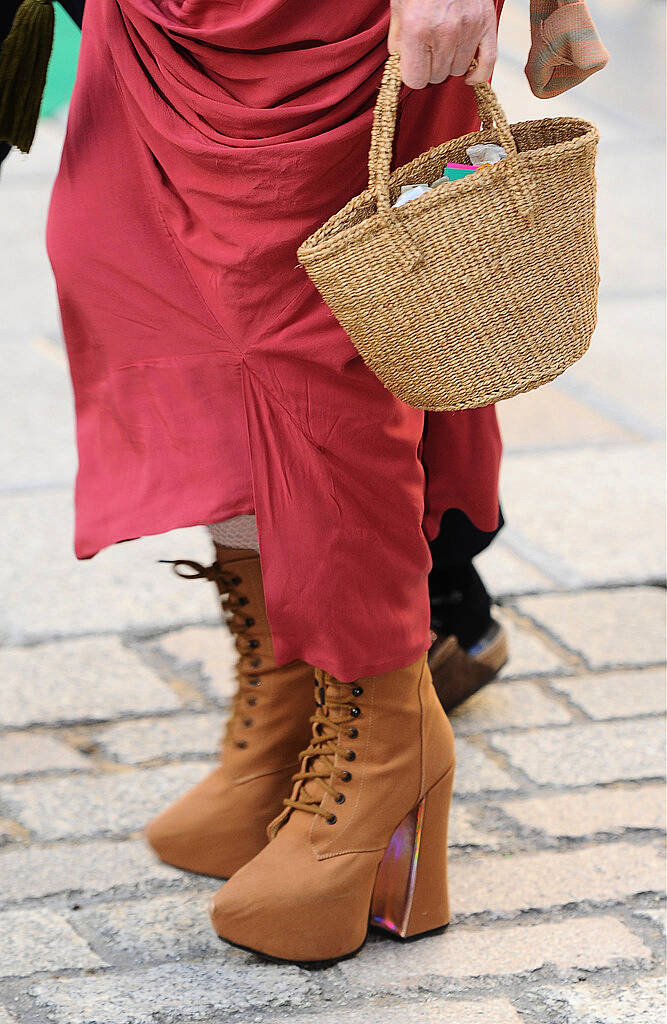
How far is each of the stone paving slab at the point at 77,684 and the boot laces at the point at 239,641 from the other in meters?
0.40

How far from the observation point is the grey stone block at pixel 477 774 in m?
1.93

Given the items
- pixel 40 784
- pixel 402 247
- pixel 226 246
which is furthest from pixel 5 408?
pixel 402 247

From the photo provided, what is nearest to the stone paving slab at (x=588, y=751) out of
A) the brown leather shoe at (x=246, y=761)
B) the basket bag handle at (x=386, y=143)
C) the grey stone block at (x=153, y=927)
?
the brown leather shoe at (x=246, y=761)

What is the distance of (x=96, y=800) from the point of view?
1.90m

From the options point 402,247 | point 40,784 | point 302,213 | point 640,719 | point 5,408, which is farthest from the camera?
point 5,408

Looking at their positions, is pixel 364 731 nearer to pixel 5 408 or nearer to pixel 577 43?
pixel 577 43

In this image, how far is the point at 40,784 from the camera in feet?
6.34

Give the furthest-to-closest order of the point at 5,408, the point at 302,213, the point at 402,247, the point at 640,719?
the point at 5,408
the point at 640,719
the point at 302,213
the point at 402,247

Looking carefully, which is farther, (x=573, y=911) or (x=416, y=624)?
(x=573, y=911)

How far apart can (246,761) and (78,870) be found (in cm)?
27

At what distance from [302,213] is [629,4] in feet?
25.9

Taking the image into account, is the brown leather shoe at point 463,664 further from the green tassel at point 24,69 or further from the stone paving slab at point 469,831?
the green tassel at point 24,69

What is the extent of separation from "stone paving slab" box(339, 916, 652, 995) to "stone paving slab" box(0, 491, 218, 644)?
2.85ft

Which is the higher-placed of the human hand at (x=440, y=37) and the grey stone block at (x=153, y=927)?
the human hand at (x=440, y=37)
